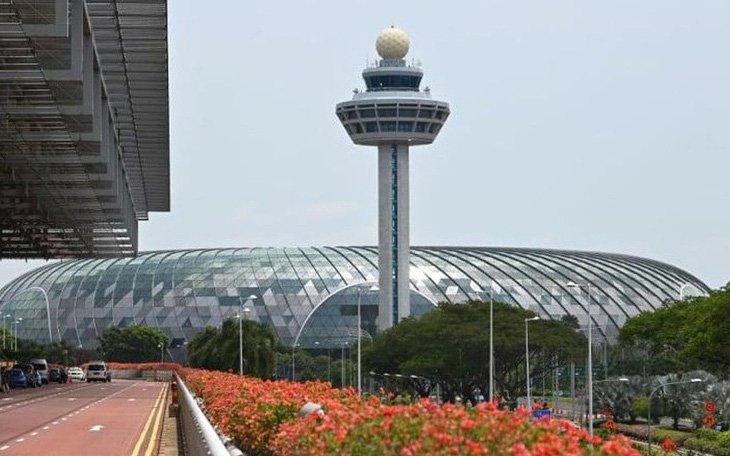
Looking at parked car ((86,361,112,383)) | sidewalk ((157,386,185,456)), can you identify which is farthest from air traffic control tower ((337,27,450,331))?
sidewalk ((157,386,185,456))

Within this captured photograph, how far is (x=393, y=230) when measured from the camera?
584 ft

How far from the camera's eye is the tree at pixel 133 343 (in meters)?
188

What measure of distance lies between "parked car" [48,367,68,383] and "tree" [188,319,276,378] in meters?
13.5

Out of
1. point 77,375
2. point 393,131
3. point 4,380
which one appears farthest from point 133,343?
point 4,380

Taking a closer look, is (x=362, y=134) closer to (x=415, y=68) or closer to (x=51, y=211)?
(x=415, y=68)

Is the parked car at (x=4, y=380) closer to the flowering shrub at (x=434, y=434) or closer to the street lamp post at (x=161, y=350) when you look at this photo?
the street lamp post at (x=161, y=350)

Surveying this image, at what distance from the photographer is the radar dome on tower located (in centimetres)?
17862

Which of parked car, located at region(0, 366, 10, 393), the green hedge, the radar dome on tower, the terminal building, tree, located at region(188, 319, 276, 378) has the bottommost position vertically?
the green hedge

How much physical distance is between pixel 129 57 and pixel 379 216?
367 ft

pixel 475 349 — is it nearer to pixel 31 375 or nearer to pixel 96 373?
pixel 31 375

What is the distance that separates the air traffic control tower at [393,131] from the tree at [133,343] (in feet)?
83.8

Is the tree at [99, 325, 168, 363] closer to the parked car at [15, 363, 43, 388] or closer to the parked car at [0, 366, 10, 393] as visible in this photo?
the parked car at [15, 363, 43, 388]

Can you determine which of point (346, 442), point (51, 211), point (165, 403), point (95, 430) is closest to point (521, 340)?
point (51, 211)

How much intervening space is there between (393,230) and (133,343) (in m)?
32.7
